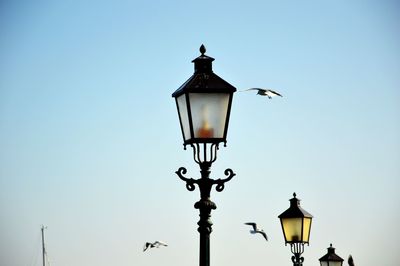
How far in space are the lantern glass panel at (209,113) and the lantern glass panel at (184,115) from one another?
89mm

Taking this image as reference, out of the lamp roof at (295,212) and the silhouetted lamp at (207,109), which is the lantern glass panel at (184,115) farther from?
the lamp roof at (295,212)

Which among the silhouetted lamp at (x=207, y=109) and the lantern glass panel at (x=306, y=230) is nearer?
the silhouetted lamp at (x=207, y=109)

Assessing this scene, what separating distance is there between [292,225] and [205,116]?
7674 millimetres

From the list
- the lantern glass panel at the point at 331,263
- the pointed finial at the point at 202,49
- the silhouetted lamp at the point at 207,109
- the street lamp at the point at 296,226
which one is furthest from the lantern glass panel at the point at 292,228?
the silhouetted lamp at the point at 207,109

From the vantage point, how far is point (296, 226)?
18.5 m

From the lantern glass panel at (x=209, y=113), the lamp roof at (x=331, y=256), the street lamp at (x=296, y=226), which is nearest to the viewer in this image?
the lantern glass panel at (x=209, y=113)

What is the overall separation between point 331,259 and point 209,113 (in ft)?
46.8

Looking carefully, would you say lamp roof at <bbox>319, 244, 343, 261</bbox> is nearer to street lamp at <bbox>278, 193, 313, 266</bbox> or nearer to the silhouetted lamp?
street lamp at <bbox>278, 193, 313, 266</bbox>

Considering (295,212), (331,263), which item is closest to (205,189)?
(295,212)

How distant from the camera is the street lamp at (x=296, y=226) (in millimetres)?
18422

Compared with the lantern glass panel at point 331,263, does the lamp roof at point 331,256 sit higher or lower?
higher

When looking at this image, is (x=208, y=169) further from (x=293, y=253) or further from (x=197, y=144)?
(x=293, y=253)

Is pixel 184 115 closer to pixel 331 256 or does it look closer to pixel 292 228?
pixel 292 228

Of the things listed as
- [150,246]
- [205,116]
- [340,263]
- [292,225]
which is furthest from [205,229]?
[340,263]
